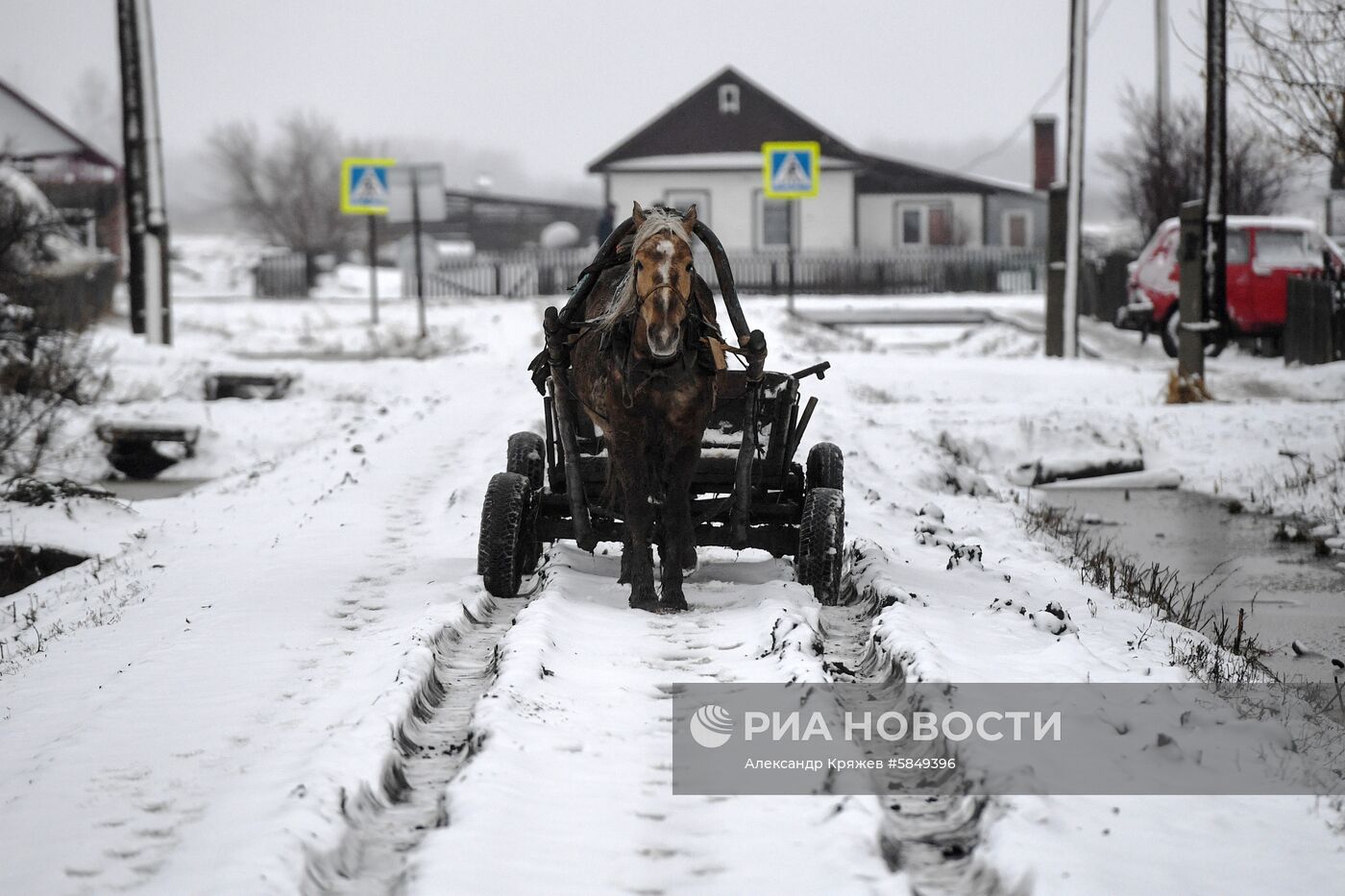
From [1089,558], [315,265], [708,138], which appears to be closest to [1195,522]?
[1089,558]

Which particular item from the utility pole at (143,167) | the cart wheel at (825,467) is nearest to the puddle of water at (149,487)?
the cart wheel at (825,467)

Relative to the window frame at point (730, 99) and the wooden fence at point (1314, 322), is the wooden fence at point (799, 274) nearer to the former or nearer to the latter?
the window frame at point (730, 99)

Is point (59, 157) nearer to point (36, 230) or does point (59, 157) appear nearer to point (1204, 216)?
point (36, 230)

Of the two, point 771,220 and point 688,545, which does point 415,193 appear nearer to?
point 688,545

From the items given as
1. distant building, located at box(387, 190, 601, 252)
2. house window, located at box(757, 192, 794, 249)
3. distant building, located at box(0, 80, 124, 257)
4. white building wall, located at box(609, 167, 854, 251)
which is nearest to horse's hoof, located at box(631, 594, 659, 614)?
white building wall, located at box(609, 167, 854, 251)

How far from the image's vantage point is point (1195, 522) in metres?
11.6

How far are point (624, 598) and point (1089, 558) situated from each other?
3419mm

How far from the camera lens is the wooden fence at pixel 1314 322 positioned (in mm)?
20906

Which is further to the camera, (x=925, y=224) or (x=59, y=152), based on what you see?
(x=59, y=152)

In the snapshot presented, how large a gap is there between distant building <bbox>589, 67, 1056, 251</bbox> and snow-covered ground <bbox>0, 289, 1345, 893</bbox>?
1435 inches

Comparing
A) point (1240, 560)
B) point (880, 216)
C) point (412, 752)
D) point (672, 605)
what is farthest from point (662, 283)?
point (880, 216)

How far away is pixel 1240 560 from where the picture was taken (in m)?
10.1

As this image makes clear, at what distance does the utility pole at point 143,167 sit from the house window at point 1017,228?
43.0 m

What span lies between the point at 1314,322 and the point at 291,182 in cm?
5756
